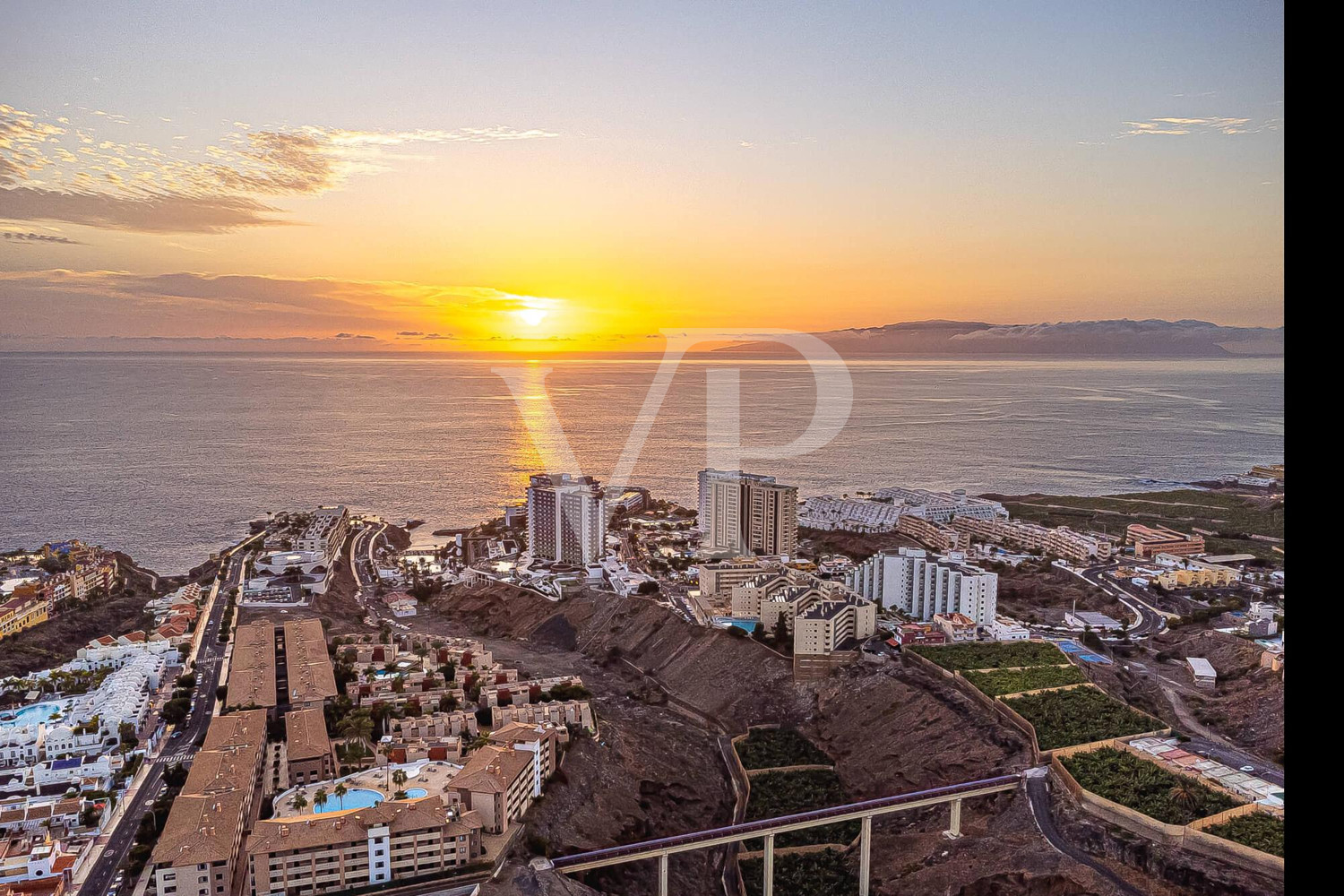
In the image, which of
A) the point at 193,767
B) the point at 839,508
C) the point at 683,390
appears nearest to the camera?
the point at 193,767

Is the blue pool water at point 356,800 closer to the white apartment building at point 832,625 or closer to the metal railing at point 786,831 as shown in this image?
the metal railing at point 786,831

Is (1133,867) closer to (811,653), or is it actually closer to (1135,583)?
(811,653)

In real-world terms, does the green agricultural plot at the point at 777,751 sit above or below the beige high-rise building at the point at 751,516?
below

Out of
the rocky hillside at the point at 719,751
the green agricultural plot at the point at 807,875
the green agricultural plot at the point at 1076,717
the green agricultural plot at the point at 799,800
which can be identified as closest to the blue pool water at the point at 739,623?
the rocky hillside at the point at 719,751

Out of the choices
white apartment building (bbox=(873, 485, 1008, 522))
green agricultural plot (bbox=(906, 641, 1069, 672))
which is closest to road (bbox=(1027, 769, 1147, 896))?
green agricultural plot (bbox=(906, 641, 1069, 672))

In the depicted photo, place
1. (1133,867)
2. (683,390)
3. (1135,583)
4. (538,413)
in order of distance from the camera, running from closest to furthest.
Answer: (1133,867) < (1135,583) < (538,413) < (683,390)

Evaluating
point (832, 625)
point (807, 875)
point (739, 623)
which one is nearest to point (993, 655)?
point (832, 625)
